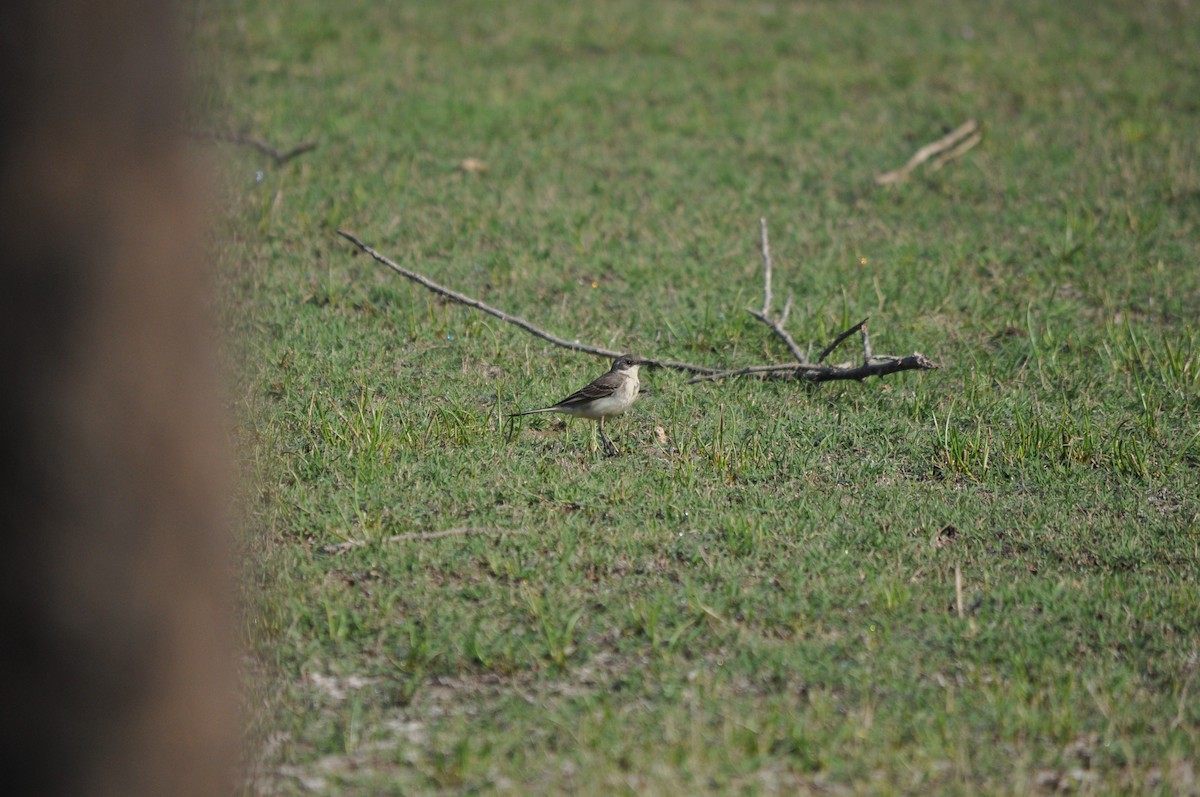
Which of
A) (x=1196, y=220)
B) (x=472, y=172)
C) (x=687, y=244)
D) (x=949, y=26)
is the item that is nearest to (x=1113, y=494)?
(x=687, y=244)

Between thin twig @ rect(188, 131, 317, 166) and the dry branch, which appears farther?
thin twig @ rect(188, 131, 317, 166)

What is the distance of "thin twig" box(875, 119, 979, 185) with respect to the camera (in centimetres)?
988

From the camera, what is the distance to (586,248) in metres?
8.42

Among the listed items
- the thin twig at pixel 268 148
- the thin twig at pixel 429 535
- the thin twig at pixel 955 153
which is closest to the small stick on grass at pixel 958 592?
the thin twig at pixel 429 535

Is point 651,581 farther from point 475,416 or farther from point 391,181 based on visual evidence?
point 391,181

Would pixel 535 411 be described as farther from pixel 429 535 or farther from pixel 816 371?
pixel 816 371

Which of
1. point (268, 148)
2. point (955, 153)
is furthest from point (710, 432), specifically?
point (955, 153)

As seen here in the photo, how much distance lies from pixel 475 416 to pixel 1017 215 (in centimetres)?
521

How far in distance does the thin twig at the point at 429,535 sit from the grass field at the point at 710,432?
0.02m

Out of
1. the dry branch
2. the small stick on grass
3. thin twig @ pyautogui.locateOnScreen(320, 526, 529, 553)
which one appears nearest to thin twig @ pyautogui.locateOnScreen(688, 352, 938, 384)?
the dry branch

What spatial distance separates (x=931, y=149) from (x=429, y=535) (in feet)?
22.7

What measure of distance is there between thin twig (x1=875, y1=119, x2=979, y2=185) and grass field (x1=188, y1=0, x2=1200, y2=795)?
164 millimetres

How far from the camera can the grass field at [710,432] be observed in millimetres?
3932

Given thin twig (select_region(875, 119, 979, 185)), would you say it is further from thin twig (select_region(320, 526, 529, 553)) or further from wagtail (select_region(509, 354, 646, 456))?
thin twig (select_region(320, 526, 529, 553))
